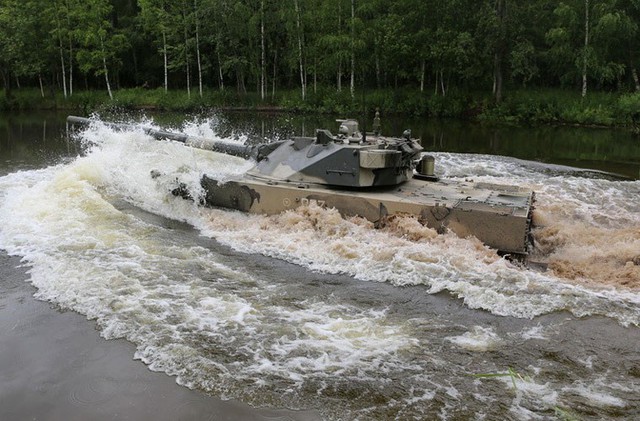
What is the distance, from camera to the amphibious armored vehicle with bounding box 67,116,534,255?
33.1ft

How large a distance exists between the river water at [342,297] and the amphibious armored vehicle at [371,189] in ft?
0.94

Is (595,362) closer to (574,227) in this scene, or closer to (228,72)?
(574,227)

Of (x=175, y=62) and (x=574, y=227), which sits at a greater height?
(x=175, y=62)

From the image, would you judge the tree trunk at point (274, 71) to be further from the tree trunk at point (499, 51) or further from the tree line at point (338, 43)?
the tree trunk at point (499, 51)

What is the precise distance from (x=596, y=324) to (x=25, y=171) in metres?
15.3

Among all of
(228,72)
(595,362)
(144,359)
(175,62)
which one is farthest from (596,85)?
(144,359)

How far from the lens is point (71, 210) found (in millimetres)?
12539

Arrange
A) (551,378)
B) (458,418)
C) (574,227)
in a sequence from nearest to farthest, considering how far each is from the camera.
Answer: (458,418), (551,378), (574,227)

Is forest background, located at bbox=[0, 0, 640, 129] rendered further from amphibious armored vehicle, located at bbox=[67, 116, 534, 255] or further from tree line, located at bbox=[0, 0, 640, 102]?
amphibious armored vehicle, located at bbox=[67, 116, 534, 255]

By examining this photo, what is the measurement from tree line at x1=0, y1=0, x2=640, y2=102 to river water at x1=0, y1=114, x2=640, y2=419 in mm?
20494

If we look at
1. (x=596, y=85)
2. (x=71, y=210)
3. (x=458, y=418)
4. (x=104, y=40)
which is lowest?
(x=458, y=418)

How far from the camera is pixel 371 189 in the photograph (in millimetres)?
11609

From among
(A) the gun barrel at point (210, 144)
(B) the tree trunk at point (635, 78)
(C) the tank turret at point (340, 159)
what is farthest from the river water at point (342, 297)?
(B) the tree trunk at point (635, 78)

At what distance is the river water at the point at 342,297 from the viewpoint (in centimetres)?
633
